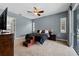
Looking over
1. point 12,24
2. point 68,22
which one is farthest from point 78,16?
point 12,24

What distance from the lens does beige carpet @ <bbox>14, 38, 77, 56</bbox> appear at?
2445 millimetres

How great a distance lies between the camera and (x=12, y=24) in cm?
245

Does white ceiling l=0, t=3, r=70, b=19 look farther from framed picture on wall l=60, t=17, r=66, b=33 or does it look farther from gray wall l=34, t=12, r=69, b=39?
framed picture on wall l=60, t=17, r=66, b=33

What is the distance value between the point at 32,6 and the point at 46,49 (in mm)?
982

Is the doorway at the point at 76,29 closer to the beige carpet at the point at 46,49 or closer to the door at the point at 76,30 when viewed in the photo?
the door at the point at 76,30

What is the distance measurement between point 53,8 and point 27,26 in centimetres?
70

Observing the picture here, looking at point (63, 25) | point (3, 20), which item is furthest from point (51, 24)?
point (3, 20)

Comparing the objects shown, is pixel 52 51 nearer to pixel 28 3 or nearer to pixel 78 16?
pixel 78 16

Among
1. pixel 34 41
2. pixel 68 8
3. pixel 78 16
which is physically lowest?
pixel 34 41

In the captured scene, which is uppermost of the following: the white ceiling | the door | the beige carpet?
the white ceiling

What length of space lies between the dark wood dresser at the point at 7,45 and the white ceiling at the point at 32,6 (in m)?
0.56

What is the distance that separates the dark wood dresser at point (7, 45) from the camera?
2.41 m

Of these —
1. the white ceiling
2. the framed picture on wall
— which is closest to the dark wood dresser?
the white ceiling

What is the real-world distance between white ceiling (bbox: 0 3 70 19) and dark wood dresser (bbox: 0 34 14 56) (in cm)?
56
